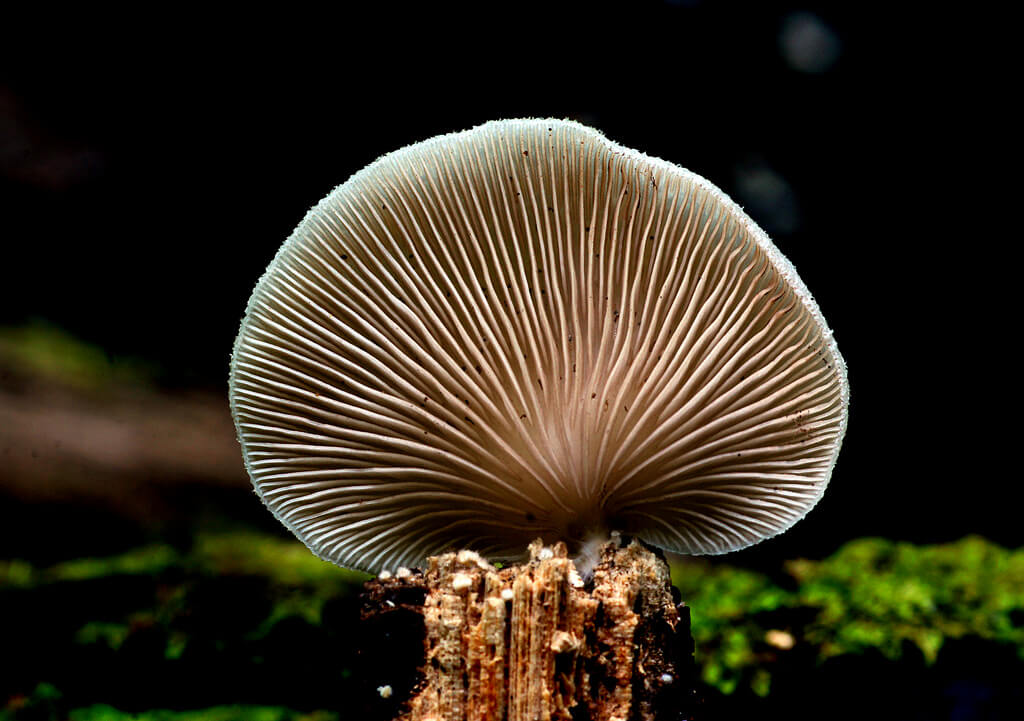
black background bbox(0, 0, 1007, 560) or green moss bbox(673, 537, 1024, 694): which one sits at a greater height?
black background bbox(0, 0, 1007, 560)
